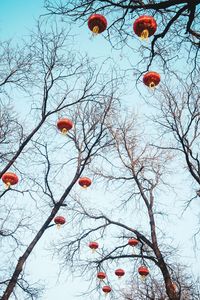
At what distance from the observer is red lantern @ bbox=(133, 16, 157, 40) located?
177 inches

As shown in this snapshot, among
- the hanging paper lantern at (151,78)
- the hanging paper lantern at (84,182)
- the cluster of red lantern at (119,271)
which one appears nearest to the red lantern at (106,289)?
the cluster of red lantern at (119,271)

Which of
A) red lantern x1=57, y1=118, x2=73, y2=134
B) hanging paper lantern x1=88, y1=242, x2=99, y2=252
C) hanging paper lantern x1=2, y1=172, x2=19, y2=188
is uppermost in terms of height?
red lantern x1=57, y1=118, x2=73, y2=134

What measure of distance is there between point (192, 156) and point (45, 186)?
4.62 m

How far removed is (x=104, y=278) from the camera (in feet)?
35.7

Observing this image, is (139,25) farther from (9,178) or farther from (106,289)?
(106,289)

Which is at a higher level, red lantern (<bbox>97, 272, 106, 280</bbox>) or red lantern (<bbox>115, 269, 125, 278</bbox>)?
red lantern (<bbox>97, 272, 106, 280</bbox>)

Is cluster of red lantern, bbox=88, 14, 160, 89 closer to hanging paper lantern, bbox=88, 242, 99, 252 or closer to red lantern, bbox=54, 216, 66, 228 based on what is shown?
red lantern, bbox=54, 216, 66, 228

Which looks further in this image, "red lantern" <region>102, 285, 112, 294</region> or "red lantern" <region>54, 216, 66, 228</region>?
"red lantern" <region>102, 285, 112, 294</region>

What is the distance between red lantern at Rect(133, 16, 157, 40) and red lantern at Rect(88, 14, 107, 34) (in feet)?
1.77

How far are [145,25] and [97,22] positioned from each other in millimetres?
767

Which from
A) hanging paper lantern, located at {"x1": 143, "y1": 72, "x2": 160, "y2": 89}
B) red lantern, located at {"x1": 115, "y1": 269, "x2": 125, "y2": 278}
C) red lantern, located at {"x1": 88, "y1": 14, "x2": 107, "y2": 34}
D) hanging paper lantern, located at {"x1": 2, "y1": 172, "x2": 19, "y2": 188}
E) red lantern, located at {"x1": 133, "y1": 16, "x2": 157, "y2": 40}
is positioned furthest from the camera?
red lantern, located at {"x1": 115, "y1": 269, "x2": 125, "y2": 278}

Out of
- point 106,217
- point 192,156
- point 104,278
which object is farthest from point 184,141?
point 104,278

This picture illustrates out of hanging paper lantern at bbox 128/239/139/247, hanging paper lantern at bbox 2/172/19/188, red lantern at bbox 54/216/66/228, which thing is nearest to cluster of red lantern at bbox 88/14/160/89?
hanging paper lantern at bbox 2/172/19/188

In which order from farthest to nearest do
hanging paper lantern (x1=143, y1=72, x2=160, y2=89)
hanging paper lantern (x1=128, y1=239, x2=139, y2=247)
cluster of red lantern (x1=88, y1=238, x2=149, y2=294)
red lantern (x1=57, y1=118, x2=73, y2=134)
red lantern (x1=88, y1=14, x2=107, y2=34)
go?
hanging paper lantern (x1=128, y1=239, x2=139, y2=247)
cluster of red lantern (x1=88, y1=238, x2=149, y2=294)
red lantern (x1=57, y1=118, x2=73, y2=134)
hanging paper lantern (x1=143, y1=72, x2=160, y2=89)
red lantern (x1=88, y1=14, x2=107, y2=34)
